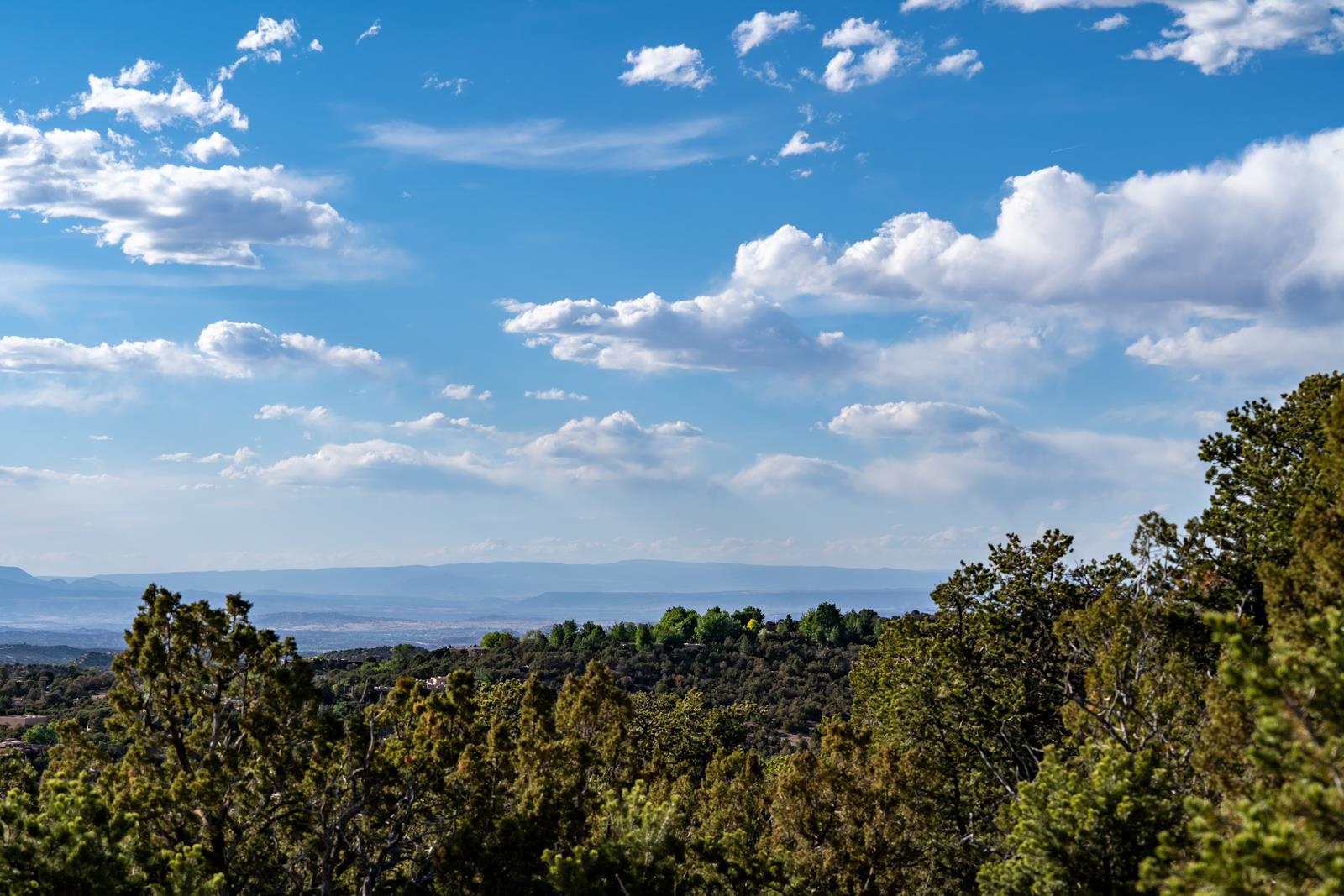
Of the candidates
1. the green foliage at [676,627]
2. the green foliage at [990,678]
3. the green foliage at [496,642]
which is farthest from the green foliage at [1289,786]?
the green foliage at [676,627]

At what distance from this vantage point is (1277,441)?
23.7 m

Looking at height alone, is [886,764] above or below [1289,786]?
below

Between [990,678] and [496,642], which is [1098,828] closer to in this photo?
[990,678]

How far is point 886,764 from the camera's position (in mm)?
21641

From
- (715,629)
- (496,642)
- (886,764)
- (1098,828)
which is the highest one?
(1098,828)

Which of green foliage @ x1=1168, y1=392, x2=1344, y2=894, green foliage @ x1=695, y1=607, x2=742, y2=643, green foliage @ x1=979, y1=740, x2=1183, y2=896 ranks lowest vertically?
green foliage @ x1=695, y1=607, x2=742, y2=643

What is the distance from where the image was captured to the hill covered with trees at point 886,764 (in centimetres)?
1233

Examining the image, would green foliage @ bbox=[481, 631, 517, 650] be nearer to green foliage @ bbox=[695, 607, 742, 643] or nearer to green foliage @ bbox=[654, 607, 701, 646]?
green foliage @ bbox=[654, 607, 701, 646]

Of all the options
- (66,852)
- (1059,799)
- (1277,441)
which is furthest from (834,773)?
(66,852)

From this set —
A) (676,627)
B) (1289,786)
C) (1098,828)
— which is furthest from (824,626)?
(1289,786)

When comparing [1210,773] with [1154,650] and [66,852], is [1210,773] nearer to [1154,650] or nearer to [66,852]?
[1154,650]

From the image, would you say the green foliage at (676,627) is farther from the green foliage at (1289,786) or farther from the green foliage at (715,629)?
the green foliage at (1289,786)

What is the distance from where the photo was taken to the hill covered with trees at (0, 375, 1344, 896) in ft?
40.4

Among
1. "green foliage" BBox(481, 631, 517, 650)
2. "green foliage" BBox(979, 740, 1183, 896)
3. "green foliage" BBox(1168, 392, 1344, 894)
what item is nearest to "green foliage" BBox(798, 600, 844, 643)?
"green foliage" BBox(481, 631, 517, 650)
